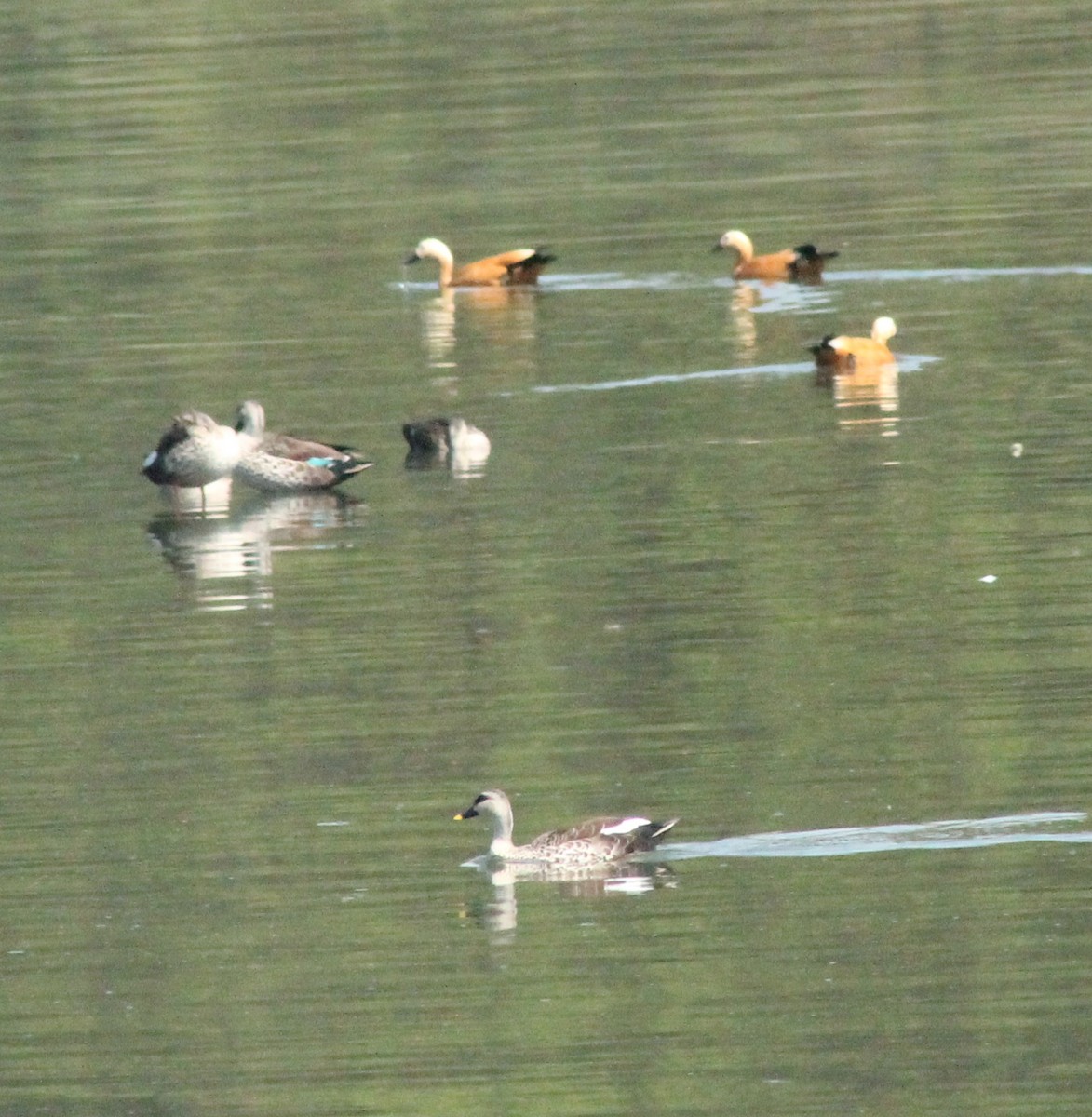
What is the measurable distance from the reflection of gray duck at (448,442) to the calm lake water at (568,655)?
29cm

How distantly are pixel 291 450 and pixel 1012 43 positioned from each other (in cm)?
2646

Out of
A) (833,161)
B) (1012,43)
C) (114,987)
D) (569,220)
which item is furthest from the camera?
(1012,43)

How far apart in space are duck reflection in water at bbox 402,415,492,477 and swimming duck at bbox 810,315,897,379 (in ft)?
10.9

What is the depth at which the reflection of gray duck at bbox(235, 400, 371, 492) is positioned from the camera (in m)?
20.1

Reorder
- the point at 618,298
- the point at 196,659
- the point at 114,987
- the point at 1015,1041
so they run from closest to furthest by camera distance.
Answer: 1. the point at 1015,1041
2. the point at 114,987
3. the point at 196,659
4. the point at 618,298

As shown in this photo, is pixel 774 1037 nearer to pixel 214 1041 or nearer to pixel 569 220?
pixel 214 1041

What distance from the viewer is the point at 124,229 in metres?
32.7

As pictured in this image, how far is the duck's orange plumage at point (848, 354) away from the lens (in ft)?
73.0

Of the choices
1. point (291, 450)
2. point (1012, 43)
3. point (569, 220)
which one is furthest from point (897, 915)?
point (1012, 43)

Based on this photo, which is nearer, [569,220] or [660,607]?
[660,607]

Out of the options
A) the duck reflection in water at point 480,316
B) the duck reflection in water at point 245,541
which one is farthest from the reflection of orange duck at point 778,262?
the duck reflection in water at point 245,541

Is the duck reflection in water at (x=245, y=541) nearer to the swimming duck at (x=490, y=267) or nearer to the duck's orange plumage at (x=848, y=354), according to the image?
the duck's orange plumage at (x=848, y=354)

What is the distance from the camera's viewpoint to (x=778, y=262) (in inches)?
1062

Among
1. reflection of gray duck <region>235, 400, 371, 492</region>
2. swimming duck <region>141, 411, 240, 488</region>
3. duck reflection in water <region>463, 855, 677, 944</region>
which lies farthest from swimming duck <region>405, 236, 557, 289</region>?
duck reflection in water <region>463, 855, 677, 944</region>
